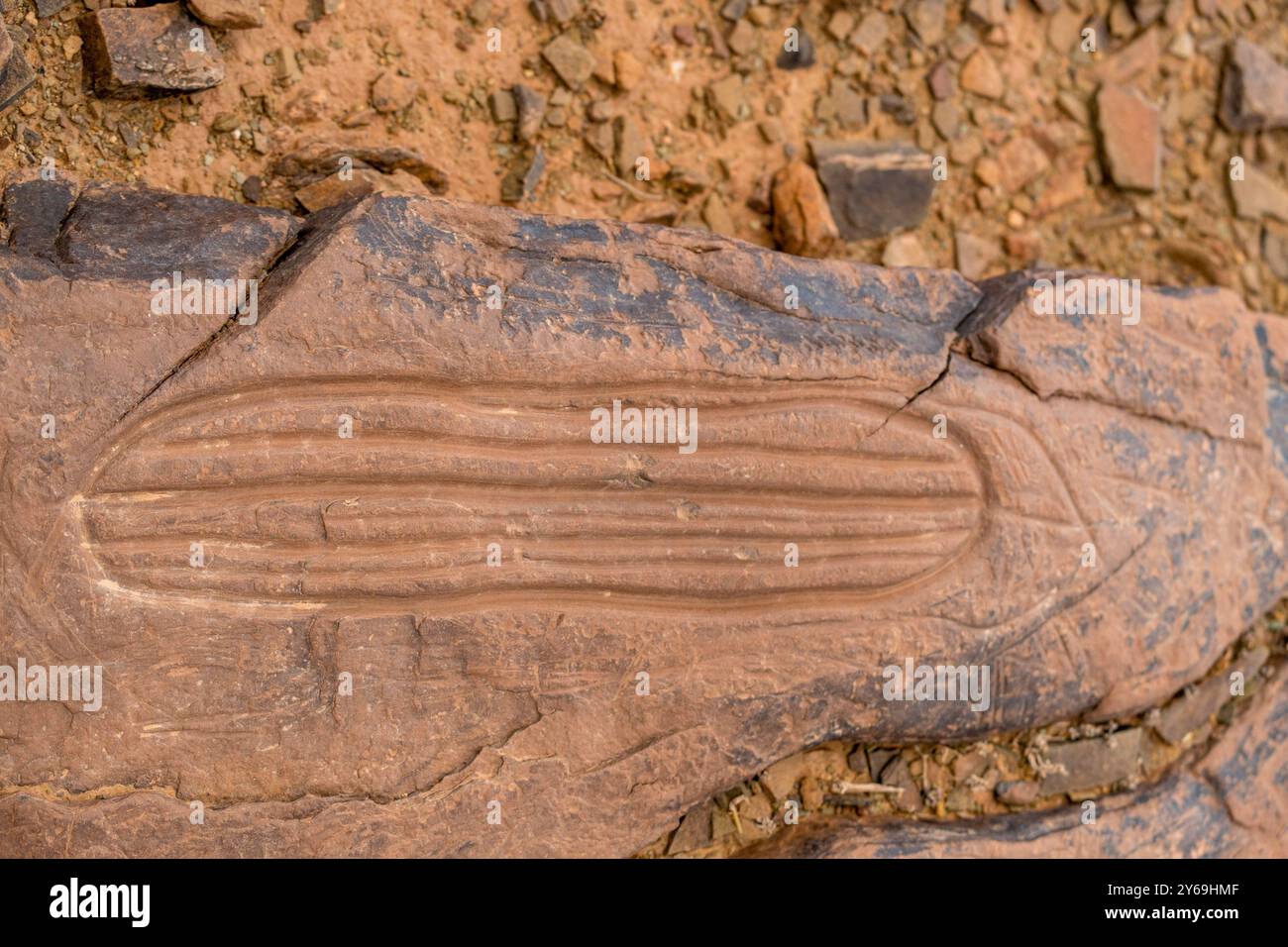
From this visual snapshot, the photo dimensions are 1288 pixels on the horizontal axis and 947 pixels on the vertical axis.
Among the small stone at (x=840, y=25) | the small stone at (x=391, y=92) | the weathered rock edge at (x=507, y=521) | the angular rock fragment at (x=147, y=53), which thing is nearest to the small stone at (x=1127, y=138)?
the small stone at (x=840, y=25)

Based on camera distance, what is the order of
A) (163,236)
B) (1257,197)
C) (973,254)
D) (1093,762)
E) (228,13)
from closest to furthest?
(163,236) → (228,13) → (1093,762) → (973,254) → (1257,197)

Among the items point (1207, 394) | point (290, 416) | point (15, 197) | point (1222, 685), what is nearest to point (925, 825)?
point (1222, 685)

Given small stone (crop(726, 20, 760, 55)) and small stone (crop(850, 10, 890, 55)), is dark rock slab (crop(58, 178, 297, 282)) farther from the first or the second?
small stone (crop(850, 10, 890, 55))

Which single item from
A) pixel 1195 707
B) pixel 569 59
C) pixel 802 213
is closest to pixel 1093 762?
pixel 1195 707

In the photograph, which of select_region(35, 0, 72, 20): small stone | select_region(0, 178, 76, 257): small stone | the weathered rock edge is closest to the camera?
the weathered rock edge

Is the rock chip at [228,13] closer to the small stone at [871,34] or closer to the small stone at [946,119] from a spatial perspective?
the small stone at [871,34]

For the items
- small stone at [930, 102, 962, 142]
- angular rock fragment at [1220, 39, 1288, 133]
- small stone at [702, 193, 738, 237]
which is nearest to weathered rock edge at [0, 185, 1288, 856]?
small stone at [702, 193, 738, 237]

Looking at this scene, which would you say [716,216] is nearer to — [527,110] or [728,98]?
[728,98]

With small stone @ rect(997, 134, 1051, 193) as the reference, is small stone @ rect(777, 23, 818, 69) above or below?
above
